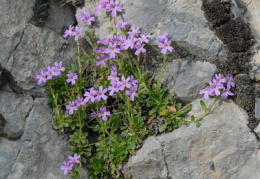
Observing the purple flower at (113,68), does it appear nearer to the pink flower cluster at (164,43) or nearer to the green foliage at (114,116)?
the green foliage at (114,116)

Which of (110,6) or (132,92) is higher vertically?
(110,6)

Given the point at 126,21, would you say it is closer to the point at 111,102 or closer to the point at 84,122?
the point at 111,102

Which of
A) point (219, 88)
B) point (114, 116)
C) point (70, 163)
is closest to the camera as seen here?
point (219, 88)

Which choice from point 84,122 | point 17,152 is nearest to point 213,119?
point 84,122

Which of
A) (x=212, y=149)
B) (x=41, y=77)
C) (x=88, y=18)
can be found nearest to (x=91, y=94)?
(x=41, y=77)

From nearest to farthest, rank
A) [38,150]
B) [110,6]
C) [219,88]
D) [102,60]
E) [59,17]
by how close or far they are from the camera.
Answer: [219,88]
[38,150]
[102,60]
[110,6]
[59,17]

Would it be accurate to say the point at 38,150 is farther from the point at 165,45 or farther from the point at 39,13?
the point at 165,45

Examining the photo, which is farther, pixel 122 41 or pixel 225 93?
pixel 122 41

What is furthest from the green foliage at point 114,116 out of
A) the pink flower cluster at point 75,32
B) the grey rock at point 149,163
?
the pink flower cluster at point 75,32
